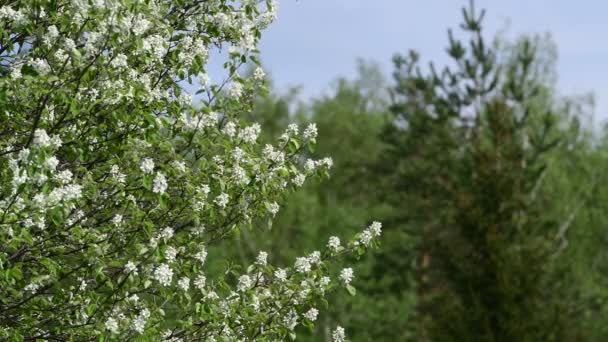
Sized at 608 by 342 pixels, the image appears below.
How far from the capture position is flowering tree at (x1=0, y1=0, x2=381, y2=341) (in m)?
6.88

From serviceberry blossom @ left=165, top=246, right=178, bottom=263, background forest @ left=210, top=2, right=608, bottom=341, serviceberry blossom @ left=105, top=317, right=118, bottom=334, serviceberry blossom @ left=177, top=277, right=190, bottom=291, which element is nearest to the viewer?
serviceberry blossom @ left=105, top=317, right=118, bottom=334

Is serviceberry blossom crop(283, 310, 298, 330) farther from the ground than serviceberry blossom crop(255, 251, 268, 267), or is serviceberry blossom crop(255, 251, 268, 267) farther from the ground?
serviceberry blossom crop(255, 251, 268, 267)

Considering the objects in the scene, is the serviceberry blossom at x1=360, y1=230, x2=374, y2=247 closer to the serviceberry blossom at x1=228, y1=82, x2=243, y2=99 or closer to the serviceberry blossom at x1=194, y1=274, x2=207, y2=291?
the serviceberry blossom at x1=194, y1=274, x2=207, y2=291

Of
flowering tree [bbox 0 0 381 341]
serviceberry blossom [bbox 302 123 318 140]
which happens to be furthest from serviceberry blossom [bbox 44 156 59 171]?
serviceberry blossom [bbox 302 123 318 140]

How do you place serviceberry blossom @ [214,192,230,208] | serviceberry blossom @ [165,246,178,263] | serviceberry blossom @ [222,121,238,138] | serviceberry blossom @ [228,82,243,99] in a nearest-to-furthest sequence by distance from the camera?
1. serviceberry blossom @ [165,246,178,263]
2. serviceberry blossom @ [214,192,230,208]
3. serviceberry blossom @ [222,121,238,138]
4. serviceberry blossom @ [228,82,243,99]

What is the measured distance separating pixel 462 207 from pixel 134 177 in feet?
42.9

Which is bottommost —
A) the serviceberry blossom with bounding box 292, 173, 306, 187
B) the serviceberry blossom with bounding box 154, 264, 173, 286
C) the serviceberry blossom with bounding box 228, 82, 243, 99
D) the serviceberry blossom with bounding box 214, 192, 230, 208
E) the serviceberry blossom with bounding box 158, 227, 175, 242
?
the serviceberry blossom with bounding box 154, 264, 173, 286

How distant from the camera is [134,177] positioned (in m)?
7.14

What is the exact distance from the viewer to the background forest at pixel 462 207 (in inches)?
735

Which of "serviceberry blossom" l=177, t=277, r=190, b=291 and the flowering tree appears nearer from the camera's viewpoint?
the flowering tree

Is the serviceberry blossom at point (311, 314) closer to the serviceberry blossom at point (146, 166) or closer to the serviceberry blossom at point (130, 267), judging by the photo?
the serviceberry blossom at point (130, 267)

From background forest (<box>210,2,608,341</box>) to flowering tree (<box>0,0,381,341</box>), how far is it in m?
0.90

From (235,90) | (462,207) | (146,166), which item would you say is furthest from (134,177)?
(462,207)

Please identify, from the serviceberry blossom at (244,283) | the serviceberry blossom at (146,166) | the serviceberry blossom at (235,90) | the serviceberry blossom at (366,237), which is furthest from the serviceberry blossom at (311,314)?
the serviceberry blossom at (146,166)
